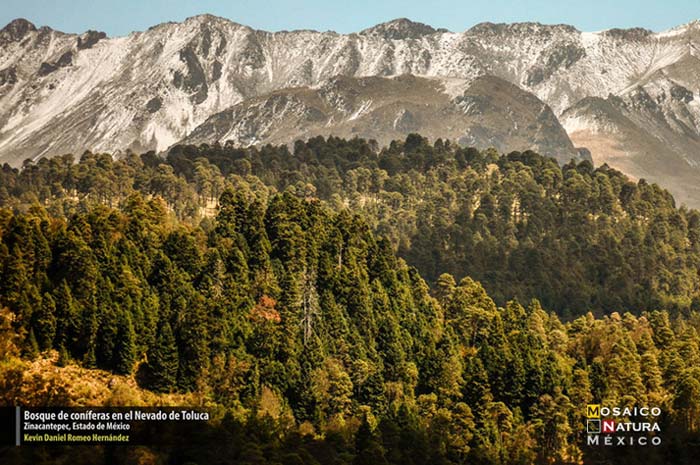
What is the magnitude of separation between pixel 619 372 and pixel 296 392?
51.4m

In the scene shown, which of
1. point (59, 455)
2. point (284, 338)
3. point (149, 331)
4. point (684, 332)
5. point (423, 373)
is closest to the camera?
point (59, 455)

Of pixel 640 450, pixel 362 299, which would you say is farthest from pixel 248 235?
pixel 640 450

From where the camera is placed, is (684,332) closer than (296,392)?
No

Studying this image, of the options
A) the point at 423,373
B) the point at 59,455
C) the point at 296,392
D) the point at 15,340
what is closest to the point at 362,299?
the point at 423,373

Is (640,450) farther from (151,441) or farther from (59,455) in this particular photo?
(59,455)

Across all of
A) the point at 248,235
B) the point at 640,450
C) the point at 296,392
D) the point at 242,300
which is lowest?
the point at 640,450

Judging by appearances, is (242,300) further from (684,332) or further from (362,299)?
(684,332)

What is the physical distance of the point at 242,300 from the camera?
6073 inches

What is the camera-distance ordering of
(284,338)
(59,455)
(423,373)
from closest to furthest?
(59,455) < (284,338) < (423,373)

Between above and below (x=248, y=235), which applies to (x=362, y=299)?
below

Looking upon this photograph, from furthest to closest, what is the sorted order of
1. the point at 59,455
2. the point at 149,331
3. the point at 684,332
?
the point at 684,332 → the point at 149,331 → the point at 59,455

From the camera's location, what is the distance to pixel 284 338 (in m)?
148

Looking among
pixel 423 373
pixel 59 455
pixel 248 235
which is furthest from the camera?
pixel 248 235

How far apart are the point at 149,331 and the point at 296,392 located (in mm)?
19382
